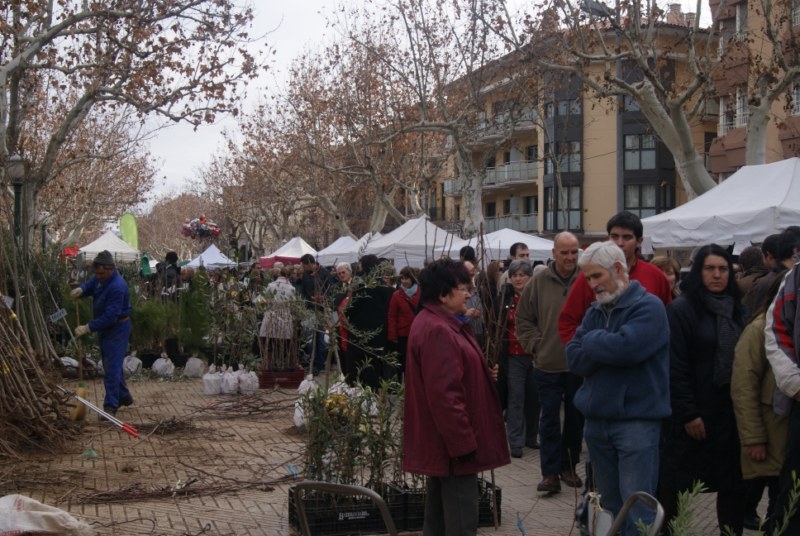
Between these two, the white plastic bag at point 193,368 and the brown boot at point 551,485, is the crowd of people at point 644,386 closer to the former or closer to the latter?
the brown boot at point 551,485

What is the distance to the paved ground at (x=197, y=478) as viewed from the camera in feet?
21.9

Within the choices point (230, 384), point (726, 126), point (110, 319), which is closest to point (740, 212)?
point (230, 384)

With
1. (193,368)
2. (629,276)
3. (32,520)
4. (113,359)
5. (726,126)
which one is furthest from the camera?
(726,126)

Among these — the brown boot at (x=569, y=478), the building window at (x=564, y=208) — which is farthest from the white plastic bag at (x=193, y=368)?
the building window at (x=564, y=208)

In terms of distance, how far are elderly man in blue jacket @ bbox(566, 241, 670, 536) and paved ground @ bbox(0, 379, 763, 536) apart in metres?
0.99

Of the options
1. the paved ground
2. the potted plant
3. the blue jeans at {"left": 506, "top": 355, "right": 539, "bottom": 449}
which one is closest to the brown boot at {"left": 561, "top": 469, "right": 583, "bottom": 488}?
the paved ground

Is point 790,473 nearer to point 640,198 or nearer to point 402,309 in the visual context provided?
point 402,309

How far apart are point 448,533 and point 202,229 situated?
2647cm

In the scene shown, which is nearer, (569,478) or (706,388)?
(706,388)

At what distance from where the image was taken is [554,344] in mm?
7375

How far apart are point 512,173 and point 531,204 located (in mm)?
2409

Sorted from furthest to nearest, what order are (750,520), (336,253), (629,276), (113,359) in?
(336,253), (113,359), (750,520), (629,276)

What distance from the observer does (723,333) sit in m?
5.43

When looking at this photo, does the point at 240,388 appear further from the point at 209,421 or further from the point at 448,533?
the point at 448,533
